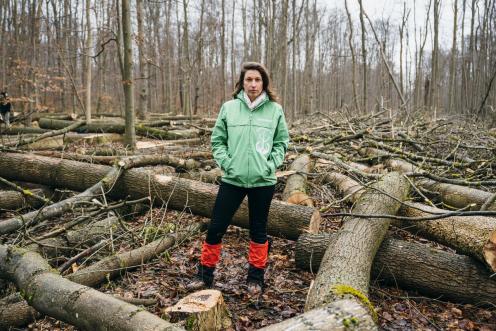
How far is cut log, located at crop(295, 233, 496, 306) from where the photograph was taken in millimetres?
3176

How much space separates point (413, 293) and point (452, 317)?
420mm

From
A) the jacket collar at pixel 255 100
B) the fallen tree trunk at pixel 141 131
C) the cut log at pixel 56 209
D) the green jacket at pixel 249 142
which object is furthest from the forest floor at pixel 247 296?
the fallen tree trunk at pixel 141 131

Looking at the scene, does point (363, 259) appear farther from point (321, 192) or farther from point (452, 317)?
point (321, 192)

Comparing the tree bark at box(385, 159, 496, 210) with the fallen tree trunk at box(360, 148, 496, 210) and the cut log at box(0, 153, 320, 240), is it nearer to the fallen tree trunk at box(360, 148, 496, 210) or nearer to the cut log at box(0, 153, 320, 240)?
the fallen tree trunk at box(360, 148, 496, 210)

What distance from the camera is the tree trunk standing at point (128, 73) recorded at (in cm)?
661

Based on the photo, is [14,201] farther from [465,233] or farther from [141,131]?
[465,233]

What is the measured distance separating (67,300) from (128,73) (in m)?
5.04

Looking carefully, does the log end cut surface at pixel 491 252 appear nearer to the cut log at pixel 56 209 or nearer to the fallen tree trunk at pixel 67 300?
the fallen tree trunk at pixel 67 300

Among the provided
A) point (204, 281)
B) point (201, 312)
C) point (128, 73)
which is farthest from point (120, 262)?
point (128, 73)

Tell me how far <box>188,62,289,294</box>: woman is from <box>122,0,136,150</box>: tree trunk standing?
13.4ft

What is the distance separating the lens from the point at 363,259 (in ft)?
10.4

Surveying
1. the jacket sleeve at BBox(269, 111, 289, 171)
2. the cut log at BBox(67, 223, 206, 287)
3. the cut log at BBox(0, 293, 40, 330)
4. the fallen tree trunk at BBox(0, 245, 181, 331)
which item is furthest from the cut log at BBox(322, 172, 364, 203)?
the cut log at BBox(0, 293, 40, 330)

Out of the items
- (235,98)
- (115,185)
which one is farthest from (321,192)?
(115,185)

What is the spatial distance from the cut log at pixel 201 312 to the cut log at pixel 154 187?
5.35 feet
